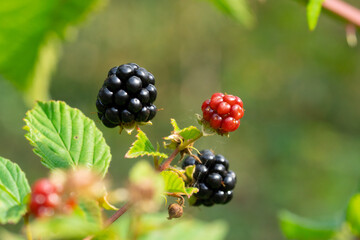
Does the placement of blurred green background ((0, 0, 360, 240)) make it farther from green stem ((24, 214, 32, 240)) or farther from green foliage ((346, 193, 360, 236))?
green stem ((24, 214, 32, 240))

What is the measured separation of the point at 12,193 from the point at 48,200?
Result: 257 millimetres

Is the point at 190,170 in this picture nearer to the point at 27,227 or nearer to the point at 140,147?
the point at 140,147

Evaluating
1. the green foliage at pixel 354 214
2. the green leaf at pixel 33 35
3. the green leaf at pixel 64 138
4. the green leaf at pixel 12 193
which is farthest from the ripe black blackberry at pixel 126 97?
the green leaf at pixel 33 35

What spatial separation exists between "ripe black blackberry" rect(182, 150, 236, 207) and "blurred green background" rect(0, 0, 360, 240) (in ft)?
21.0

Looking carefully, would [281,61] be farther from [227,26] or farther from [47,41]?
[47,41]

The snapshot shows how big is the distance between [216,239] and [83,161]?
0.73 m

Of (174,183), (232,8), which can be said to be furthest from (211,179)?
(232,8)

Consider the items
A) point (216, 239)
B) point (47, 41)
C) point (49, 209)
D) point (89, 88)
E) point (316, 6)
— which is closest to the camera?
point (49, 209)

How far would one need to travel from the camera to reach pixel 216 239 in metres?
1.50

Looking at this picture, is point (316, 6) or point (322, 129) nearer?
point (316, 6)

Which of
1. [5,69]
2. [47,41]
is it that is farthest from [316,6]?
[5,69]

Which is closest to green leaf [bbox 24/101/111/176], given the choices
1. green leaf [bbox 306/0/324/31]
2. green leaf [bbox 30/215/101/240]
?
green leaf [bbox 30/215/101/240]

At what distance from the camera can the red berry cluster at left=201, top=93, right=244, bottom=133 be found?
0.93 m

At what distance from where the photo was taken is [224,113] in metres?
0.93
